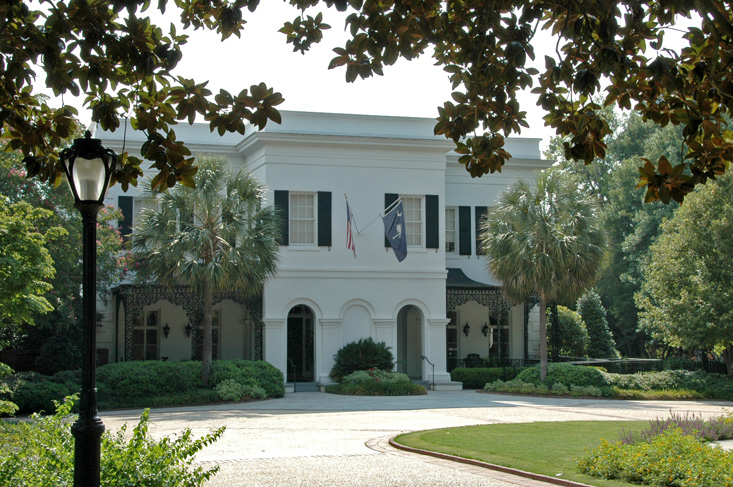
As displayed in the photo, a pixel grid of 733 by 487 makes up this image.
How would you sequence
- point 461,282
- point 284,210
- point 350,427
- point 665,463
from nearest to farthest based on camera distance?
point 665,463 → point 350,427 → point 284,210 → point 461,282

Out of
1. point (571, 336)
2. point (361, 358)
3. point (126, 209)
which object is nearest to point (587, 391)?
point (361, 358)

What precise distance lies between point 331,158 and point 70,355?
10365 millimetres

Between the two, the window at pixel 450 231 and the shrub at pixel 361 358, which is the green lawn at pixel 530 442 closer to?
the shrub at pixel 361 358

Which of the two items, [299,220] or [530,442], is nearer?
[530,442]

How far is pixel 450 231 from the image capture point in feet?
99.0

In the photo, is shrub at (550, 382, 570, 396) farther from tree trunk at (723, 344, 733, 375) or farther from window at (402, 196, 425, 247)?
window at (402, 196, 425, 247)

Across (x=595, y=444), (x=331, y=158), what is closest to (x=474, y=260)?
(x=331, y=158)

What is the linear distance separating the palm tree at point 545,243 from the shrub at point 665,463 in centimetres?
1391

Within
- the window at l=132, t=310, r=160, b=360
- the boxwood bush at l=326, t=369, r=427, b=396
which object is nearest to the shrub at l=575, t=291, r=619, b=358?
the boxwood bush at l=326, t=369, r=427, b=396

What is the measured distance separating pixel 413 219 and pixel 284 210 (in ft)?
15.1

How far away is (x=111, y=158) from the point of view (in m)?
6.54

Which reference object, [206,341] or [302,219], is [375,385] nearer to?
[206,341]

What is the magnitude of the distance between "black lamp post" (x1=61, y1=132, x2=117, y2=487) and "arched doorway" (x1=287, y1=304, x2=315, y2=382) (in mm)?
20670

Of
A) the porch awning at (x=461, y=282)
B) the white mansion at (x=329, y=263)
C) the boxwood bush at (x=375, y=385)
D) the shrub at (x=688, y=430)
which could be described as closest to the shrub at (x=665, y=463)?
the shrub at (x=688, y=430)
